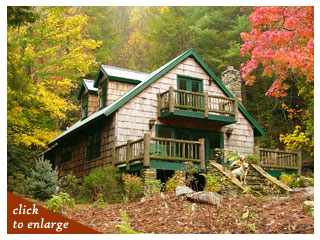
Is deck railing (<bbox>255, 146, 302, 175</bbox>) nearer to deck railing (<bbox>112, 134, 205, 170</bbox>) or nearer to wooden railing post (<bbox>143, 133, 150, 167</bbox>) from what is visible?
deck railing (<bbox>112, 134, 205, 170</bbox>)

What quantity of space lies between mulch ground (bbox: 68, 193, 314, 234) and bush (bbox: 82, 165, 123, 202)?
244 cm

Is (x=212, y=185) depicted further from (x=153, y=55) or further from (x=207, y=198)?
(x=153, y=55)

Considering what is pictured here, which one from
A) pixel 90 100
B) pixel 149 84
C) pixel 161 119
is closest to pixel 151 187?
pixel 161 119

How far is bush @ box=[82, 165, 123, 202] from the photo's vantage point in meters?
13.6

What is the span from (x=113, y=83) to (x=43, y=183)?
25.6 feet

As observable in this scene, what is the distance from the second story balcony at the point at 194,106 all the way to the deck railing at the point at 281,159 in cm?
233

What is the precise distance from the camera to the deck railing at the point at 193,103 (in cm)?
1703

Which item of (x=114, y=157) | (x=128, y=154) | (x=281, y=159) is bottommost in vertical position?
(x=281, y=159)

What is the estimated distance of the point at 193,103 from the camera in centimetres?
1778

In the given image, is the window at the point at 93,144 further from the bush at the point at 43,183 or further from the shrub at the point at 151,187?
the shrub at the point at 151,187

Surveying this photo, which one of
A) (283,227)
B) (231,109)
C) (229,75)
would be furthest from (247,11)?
(283,227)

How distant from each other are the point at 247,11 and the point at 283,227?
24378 mm
